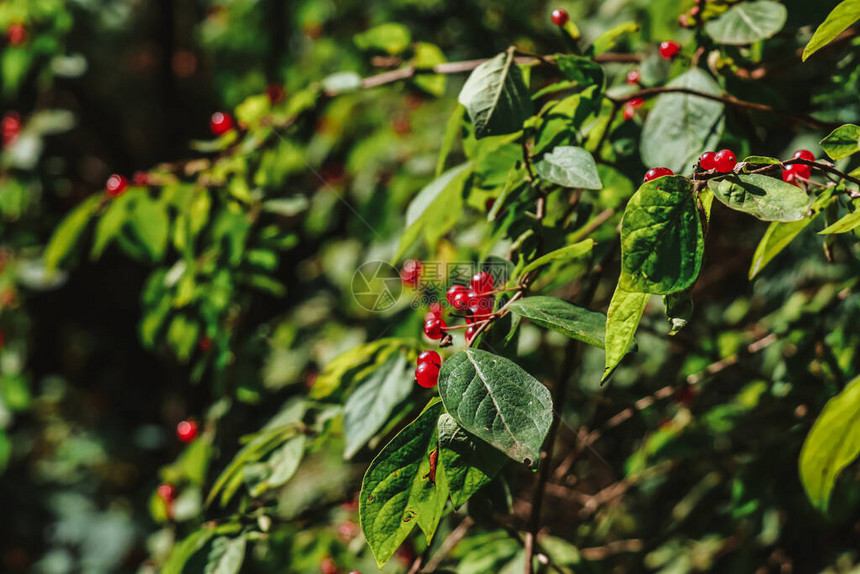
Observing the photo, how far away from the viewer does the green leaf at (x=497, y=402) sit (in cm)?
57

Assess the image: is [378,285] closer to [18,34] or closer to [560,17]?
[560,17]

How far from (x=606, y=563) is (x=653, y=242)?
1.39 m

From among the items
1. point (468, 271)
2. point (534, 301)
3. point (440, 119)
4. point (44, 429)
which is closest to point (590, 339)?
point (534, 301)

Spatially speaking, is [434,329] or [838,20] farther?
[434,329]

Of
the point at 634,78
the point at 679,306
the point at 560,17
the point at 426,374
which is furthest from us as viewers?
the point at 634,78

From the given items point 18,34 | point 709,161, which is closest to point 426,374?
point 709,161

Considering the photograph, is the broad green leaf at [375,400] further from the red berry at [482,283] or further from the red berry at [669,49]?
the red berry at [669,49]

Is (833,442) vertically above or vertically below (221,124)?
above

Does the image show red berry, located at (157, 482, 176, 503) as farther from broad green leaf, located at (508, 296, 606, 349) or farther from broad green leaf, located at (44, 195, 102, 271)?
broad green leaf, located at (508, 296, 606, 349)

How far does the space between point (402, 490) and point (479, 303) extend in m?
0.28

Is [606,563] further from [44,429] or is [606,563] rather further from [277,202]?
[44,429]

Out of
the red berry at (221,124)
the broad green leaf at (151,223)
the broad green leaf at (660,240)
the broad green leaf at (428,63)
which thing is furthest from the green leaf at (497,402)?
the red berry at (221,124)

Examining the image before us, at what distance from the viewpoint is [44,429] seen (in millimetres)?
4027

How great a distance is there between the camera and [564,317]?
2.21ft
